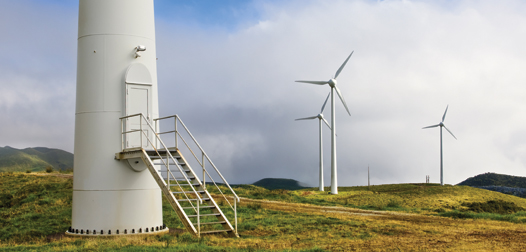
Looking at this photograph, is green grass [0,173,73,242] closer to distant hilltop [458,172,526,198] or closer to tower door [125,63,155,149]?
tower door [125,63,155,149]

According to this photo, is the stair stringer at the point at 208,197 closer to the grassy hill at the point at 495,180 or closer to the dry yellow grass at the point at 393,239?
the dry yellow grass at the point at 393,239

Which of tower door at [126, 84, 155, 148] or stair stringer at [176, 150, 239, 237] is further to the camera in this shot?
tower door at [126, 84, 155, 148]

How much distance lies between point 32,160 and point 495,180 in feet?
405

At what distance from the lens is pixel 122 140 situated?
18.5 metres

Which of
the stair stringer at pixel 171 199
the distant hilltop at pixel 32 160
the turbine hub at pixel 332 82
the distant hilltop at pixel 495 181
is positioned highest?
the turbine hub at pixel 332 82

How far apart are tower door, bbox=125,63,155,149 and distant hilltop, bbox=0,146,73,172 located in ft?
339

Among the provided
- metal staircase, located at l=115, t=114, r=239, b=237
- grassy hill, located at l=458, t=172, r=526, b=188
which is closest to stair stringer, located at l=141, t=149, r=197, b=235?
metal staircase, located at l=115, t=114, r=239, b=237

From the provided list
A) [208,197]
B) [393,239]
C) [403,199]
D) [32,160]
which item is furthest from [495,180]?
[32,160]

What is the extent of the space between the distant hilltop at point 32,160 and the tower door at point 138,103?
339 feet

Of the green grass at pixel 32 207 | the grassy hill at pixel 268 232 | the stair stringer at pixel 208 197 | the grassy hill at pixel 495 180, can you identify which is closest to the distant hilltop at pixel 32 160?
the green grass at pixel 32 207

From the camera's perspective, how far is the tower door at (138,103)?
1850 centimetres

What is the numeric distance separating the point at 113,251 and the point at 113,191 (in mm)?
4960

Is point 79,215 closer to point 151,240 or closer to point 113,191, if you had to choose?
point 113,191

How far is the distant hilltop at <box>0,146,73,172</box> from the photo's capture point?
13138 cm
